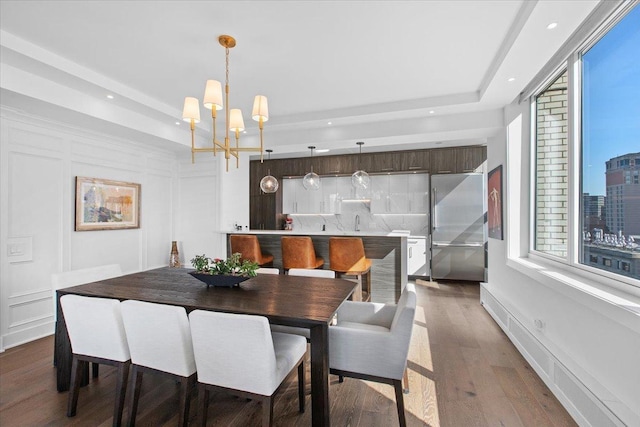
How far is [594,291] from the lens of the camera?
183 cm

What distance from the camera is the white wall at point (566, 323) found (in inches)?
64.0

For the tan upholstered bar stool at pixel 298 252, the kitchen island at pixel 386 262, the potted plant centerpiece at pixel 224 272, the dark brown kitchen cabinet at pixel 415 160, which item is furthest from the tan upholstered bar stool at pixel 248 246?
the dark brown kitchen cabinet at pixel 415 160

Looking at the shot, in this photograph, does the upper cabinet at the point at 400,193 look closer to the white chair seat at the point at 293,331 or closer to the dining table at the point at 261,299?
the dining table at the point at 261,299

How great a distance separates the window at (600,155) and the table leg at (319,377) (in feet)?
5.76

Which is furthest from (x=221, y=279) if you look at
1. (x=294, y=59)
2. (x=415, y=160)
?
(x=415, y=160)

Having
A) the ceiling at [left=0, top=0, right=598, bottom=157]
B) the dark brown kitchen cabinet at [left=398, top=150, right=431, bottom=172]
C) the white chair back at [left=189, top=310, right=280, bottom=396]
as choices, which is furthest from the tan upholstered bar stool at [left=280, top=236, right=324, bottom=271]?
the dark brown kitchen cabinet at [left=398, top=150, right=431, bottom=172]

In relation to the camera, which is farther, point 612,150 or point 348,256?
point 348,256

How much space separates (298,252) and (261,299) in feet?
5.93

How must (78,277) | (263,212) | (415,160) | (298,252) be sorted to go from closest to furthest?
(78,277), (298,252), (415,160), (263,212)

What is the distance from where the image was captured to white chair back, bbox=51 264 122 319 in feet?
8.28

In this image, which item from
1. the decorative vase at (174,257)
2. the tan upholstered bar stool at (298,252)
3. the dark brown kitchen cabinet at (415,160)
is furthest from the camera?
the dark brown kitchen cabinet at (415,160)

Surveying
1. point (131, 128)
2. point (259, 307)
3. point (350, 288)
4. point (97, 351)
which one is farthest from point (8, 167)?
point (350, 288)

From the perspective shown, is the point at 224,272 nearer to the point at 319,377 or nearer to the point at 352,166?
the point at 319,377

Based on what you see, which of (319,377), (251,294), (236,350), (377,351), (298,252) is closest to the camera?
(236,350)
